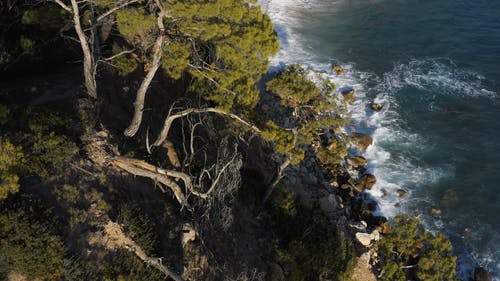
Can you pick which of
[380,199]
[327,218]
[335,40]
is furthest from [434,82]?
[327,218]

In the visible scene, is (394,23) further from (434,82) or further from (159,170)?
(159,170)

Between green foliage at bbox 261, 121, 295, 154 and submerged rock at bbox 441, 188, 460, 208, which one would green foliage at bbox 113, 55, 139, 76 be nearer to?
green foliage at bbox 261, 121, 295, 154

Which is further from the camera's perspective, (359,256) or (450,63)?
(450,63)

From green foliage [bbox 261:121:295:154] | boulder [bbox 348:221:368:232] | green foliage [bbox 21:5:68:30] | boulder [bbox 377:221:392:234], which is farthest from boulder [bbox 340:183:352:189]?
green foliage [bbox 21:5:68:30]

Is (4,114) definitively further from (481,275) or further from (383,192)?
(481,275)

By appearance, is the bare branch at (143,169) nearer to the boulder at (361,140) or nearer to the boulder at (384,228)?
the boulder at (384,228)
